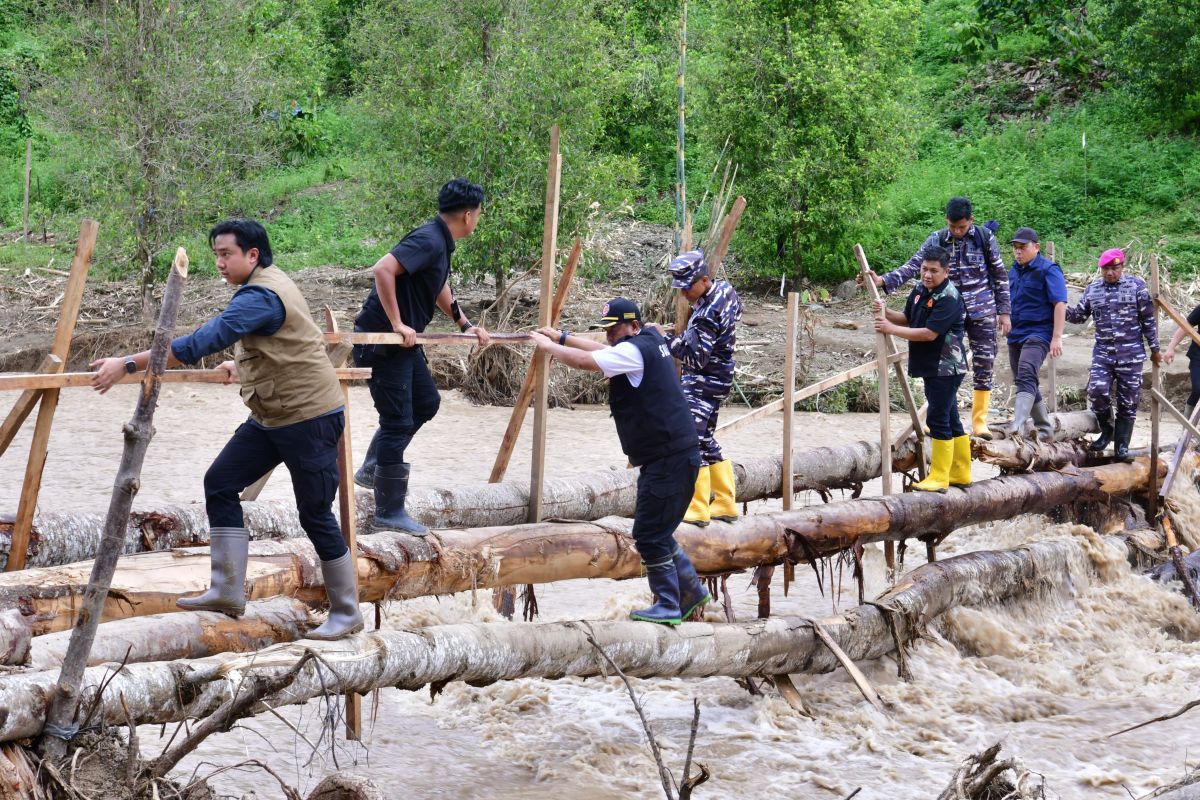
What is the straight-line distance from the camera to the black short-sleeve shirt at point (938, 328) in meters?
7.95

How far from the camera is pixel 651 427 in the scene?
5.83 m

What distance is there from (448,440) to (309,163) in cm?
1479

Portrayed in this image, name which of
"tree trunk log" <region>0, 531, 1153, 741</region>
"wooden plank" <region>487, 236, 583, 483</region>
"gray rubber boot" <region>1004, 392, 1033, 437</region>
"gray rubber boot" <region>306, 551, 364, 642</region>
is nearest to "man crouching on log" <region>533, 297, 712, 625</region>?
"tree trunk log" <region>0, 531, 1153, 741</region>

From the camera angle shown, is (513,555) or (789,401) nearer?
(513,555)

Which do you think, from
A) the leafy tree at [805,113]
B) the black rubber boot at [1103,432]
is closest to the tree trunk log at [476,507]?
the black rubber boot at [1103,432]

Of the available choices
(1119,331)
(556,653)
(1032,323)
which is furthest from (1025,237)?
(556,653)

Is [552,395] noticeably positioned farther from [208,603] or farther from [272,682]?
[272,682]

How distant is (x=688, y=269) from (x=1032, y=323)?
4382 millimetres

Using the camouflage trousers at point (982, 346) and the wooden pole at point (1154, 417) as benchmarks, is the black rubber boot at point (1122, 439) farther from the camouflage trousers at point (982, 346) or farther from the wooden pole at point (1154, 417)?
the camouflage trousers at point (982, 346)

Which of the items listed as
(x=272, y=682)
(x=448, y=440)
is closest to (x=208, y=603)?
(x=272, y=682)

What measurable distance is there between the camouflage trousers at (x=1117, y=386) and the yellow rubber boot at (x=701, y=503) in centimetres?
433

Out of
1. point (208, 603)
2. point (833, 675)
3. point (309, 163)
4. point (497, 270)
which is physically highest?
point (309, 163)

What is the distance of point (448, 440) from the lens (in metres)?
12.8

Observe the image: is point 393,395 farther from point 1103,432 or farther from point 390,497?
point 1103,432
